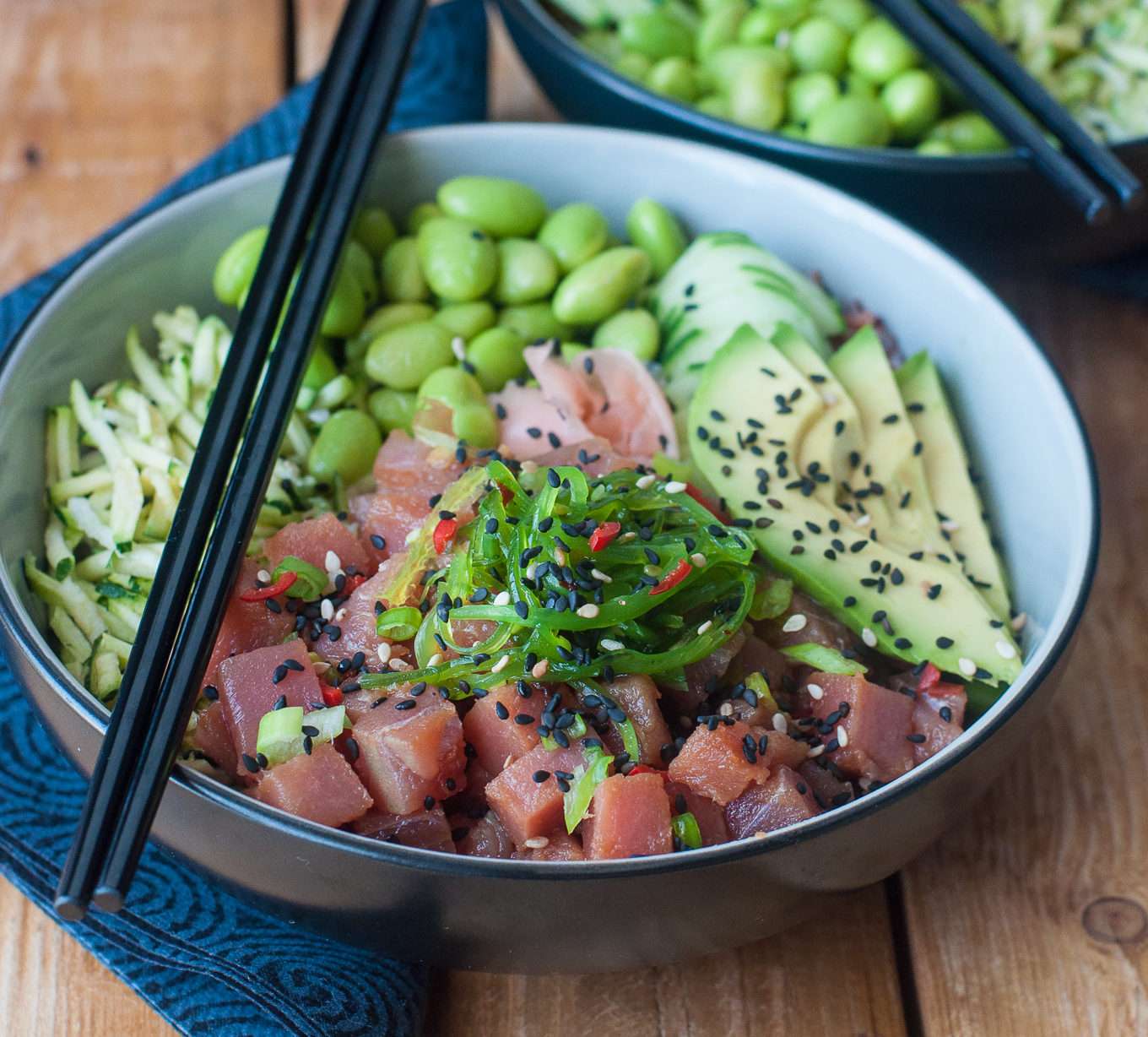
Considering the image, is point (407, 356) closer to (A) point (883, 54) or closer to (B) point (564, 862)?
(B) point (564, 862)

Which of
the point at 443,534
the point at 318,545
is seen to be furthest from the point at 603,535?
the point at 318,545

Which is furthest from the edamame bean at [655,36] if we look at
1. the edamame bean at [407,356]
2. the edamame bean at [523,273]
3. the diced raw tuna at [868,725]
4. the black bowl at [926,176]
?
the diced raw tuna at [868,725]

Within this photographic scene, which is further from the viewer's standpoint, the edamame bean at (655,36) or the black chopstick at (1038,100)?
the edamame bean at (655,36)

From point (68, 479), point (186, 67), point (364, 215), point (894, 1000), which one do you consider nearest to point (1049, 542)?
point (894, 1000)

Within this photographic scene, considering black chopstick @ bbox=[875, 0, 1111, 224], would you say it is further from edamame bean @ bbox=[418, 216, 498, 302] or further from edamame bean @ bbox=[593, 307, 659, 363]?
edamame bean @ bbox=[418, 216, 498, 302]

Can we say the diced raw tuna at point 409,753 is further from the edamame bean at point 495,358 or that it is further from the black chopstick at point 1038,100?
the black chopstick at point 1038,100

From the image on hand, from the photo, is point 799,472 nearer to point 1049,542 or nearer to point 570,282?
point 1049,542
